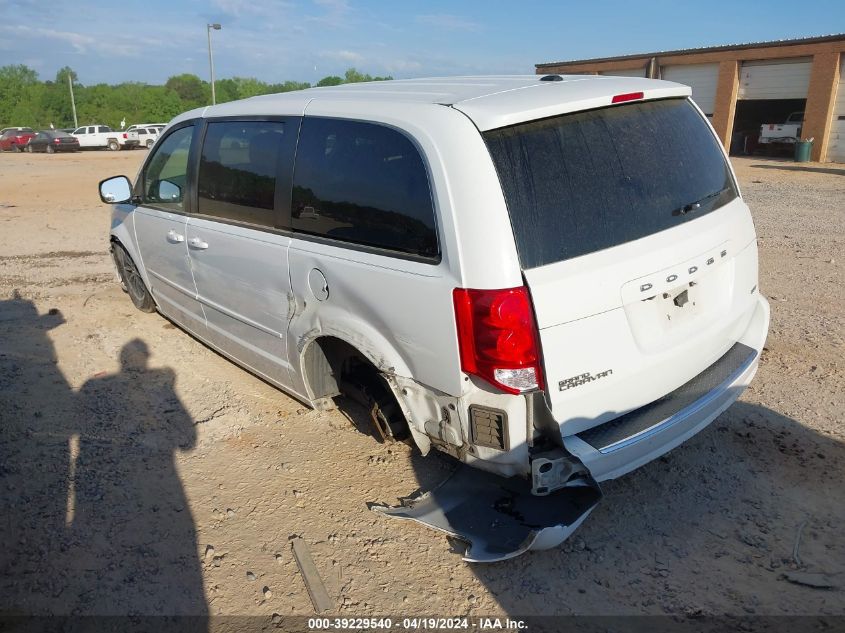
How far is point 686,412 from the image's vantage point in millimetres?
2945

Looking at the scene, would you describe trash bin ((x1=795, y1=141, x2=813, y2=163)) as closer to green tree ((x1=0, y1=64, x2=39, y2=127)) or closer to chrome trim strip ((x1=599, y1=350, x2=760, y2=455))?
chrome trim strip ((x1=599, y1=350, x2=760, y2=455))

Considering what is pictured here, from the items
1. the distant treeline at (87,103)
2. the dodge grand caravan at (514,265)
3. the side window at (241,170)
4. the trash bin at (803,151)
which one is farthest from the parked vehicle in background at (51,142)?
the dodge grand caravan at (514,265)

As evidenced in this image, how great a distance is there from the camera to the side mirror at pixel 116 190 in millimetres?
5414

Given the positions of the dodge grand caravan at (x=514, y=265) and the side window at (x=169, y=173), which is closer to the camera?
the dodge grand caravan at (x=514, y=265)

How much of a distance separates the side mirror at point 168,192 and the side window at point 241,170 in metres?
0.43

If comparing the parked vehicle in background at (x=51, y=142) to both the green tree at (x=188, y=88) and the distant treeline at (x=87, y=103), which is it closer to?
the distant treeline at (x=87, y=103)

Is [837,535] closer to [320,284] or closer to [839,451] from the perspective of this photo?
[839,451]

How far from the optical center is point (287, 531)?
3.23 metres

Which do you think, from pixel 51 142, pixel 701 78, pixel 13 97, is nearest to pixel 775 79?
pixel 701 78

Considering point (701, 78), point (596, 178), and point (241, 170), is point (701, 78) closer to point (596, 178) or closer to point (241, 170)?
point (241, 170)

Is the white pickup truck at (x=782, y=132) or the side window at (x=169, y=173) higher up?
the white pickup truck at (x=782, y=132)

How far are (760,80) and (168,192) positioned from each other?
29.9 metres

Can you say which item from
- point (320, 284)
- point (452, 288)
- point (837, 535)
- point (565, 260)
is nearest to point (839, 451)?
point (837, 535)

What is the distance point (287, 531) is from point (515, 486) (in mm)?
1164
